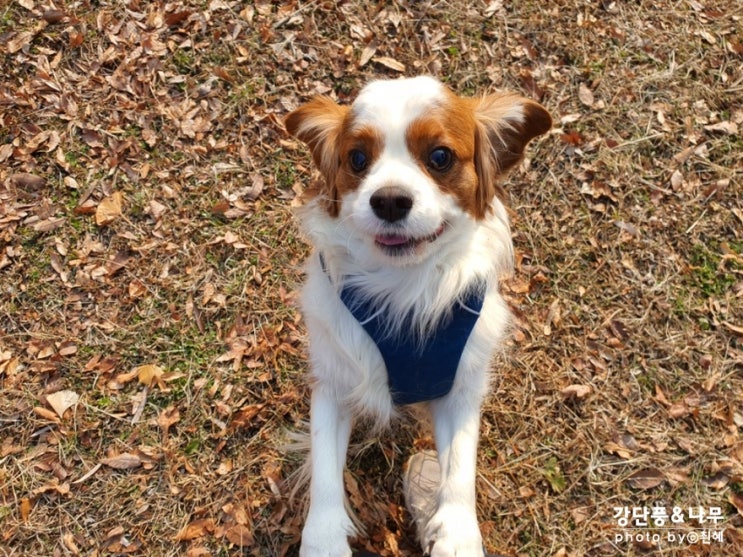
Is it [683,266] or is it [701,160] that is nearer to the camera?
[683,266]

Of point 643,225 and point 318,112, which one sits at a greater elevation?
point 318,112

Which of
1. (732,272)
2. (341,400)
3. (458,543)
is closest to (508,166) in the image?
(341,400)

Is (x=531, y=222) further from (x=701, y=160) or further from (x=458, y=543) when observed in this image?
(x=458, y=543)

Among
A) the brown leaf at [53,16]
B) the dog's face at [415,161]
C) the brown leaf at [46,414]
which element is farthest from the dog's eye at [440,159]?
the brown leaf at [53,16]

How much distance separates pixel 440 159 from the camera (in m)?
2.73

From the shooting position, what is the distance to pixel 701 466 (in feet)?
12.6

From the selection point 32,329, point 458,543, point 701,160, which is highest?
point 701,160

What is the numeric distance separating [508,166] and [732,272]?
228 cm

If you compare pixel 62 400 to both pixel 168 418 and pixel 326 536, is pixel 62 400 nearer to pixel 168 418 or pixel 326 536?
pixel 168 418

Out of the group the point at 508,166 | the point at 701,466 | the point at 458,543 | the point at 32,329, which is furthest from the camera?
the point at 32,329

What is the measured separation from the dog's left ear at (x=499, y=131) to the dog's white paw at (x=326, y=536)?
1.58 metres

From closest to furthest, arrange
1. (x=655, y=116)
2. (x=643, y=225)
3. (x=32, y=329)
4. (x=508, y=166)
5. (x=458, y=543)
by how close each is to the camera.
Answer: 1. (x=458, y=543)
2. (x=508, y=166)
3. (x=32, y=329)
4. (x=643, y=225)
5. (x=655, y=116)

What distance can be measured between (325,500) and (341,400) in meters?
0.49

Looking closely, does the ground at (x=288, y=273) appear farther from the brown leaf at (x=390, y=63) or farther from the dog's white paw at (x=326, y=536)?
the dog's white paw at (x=326, y=536)
